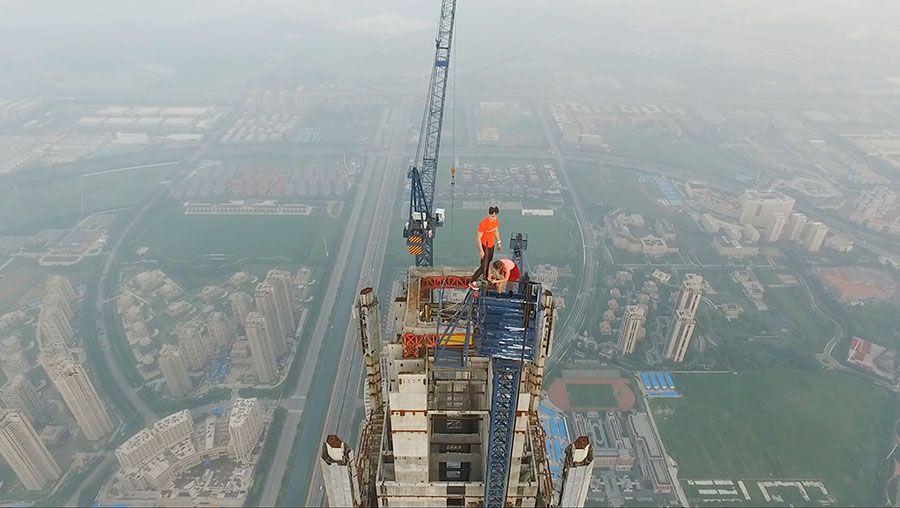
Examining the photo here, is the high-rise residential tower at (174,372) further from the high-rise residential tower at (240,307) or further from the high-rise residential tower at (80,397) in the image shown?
the high-rise residential tower at (240,307)

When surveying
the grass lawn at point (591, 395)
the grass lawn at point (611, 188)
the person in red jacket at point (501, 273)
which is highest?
the person in red jacket at point (501, 273)

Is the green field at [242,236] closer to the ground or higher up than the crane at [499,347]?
closer to the ground

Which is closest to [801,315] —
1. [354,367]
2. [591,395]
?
[591,395]

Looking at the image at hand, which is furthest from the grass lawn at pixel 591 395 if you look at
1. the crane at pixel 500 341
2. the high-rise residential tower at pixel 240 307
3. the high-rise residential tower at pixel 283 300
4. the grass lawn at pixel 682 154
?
the grass lawn at pixel 682 154

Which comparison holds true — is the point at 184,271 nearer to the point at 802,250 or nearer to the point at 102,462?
the point at 102,462

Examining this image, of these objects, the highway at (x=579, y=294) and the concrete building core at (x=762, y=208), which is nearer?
the highway at (x=579, y=294)

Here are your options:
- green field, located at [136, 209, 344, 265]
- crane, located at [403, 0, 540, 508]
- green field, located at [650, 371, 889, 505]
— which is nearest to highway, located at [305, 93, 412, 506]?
green field, located at [136, 209, 344, 265]

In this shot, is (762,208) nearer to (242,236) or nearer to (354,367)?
(354,367)
